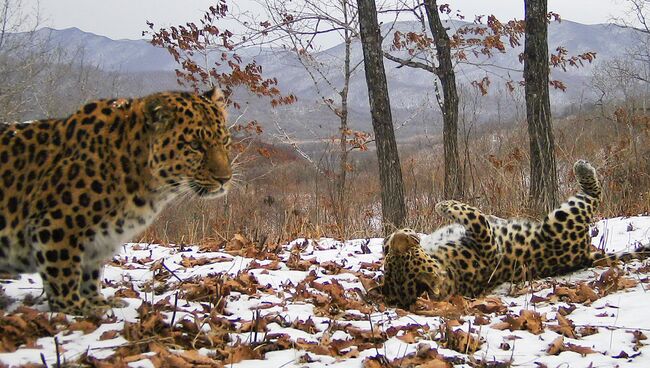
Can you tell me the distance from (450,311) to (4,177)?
325 centimetres

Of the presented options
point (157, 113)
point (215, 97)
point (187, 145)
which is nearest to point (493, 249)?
point (215, 97)

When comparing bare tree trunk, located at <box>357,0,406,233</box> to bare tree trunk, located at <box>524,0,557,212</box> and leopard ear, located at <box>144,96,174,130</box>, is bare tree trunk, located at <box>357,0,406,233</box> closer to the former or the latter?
bare tree trunk, located at <box>524,0,557,212</box>

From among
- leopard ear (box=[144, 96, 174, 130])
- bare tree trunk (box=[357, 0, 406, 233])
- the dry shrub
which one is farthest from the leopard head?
bare tree trunk (box=[357, 0, 406, 233])

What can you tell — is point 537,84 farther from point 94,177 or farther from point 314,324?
point 94,177

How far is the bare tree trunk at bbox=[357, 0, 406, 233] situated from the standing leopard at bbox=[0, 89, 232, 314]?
730 centimetres

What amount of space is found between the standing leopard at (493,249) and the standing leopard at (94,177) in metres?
1.99

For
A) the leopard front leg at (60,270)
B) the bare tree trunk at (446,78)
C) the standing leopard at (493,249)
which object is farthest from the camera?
the bare tree trunk at (446,78)

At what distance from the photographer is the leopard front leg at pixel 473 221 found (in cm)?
596

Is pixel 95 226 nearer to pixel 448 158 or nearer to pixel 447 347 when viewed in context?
pixel 447 347

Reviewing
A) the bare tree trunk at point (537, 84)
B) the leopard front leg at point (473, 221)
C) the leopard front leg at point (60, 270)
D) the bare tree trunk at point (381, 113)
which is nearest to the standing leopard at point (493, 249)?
the leopard front leg at point (473, 221)

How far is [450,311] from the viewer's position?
4.61 metres

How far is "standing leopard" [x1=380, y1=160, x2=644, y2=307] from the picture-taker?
537cm

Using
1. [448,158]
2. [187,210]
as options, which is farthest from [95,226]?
[187,210]

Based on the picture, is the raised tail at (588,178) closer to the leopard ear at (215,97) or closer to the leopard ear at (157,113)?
the leopard ear at (215,97)
